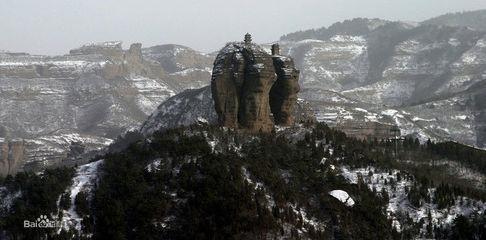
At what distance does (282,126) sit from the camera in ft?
396

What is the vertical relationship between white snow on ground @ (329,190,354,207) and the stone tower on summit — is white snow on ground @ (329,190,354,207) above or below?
below

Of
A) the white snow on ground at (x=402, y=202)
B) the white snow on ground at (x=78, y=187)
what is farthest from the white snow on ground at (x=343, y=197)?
the white snow on ground at (x=78, y=187)

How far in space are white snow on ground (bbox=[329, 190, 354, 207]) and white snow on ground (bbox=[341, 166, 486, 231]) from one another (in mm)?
4985

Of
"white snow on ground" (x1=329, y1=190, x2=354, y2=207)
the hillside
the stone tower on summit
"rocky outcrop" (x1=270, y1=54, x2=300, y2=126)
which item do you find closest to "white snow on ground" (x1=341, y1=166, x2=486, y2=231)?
the hillside

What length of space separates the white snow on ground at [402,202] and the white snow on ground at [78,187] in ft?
119

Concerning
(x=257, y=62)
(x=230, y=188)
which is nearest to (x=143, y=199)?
(x=230, y=188)

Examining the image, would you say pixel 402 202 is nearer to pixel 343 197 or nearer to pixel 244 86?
pixel 343 197

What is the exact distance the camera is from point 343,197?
96.9 metres

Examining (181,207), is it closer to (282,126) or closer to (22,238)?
(22,238)

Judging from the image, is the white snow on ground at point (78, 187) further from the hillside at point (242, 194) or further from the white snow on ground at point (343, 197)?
the white snow on ground at point (343, 197)

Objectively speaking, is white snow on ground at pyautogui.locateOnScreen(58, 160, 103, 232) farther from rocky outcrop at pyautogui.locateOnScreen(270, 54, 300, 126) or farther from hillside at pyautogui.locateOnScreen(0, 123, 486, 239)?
rocky outcrop at pyautogui.locateOnScreen(270, 54, 300, 126)

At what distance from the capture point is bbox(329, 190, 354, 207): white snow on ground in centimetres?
9631

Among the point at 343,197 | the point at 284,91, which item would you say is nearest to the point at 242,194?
the point at 343,197

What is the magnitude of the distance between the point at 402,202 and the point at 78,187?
A: 1764 inches
